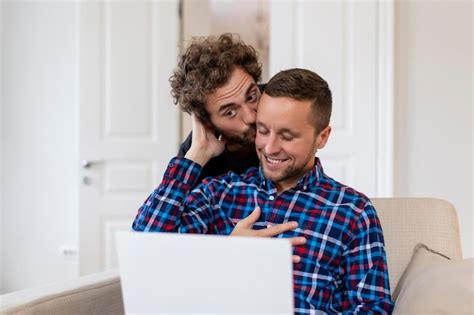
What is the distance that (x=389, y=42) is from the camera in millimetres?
3264

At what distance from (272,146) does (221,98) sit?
10.6 inches

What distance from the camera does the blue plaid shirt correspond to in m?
1.31

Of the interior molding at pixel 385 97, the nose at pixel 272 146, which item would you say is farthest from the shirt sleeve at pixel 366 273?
the interior molding at pixel 385 97

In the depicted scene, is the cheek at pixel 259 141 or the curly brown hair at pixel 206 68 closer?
the cheek at pixel 259 141

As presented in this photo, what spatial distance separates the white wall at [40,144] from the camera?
148 inches

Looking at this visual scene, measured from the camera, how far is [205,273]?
94cm

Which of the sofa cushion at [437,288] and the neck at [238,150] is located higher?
the neck at [238,150]

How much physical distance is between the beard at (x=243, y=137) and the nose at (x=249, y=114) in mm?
14

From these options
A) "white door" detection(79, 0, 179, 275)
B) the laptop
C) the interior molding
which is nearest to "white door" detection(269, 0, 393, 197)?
the interior molding

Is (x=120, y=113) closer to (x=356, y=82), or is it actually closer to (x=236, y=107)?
(x=356, y=82)

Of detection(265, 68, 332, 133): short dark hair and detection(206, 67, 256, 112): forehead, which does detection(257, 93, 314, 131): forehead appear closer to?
detection(265, 68, 332, 133): short dark hair

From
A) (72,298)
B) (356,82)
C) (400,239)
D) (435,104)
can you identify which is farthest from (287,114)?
(435,104)

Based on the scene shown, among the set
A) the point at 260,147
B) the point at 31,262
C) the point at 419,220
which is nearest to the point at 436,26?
the point at 419,220

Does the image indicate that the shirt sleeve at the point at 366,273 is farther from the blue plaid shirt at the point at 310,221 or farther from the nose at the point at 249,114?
the nose at the point at 249,114
